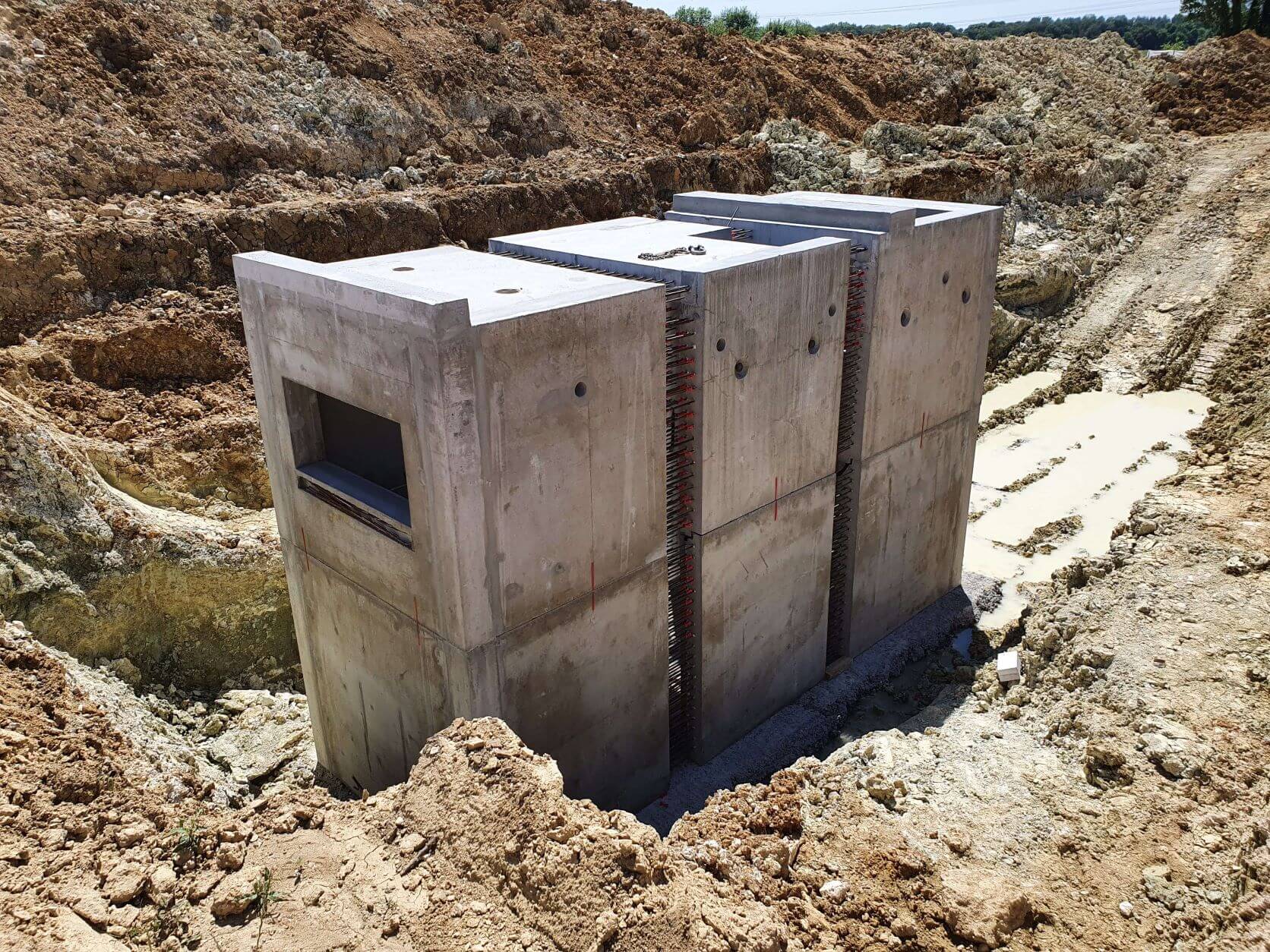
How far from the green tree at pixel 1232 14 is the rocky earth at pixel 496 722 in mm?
10641

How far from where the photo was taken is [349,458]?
983cm

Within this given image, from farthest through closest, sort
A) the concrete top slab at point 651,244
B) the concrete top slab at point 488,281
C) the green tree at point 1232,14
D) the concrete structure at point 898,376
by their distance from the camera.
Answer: the green tree at point 1232,14
the concrete structure at point 898,376
the concrete top slab at point 651,244
the concrete top slab at point 488,281

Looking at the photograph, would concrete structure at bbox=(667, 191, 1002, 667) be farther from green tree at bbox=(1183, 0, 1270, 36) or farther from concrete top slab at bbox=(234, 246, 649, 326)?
green tree at bbox=(1183, 0, 1270, 36)

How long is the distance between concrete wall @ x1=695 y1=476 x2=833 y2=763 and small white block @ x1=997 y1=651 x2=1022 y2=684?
81.1 inches

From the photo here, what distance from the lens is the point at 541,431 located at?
7859mm

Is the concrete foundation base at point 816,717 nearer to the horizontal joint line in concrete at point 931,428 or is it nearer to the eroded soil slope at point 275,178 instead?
the horizontal joint line in concrete at point 931,428

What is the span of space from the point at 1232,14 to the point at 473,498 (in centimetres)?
4454

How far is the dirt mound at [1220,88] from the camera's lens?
1227 inches

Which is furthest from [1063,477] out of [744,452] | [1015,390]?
[744,452]

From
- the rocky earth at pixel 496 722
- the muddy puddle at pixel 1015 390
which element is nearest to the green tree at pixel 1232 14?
the rocky earth at pixel 496 722

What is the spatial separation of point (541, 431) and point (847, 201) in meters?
6.46

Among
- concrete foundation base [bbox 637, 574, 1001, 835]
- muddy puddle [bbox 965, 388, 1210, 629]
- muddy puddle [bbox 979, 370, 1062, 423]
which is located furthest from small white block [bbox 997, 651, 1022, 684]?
muddy puddle [bbox 979, 370, 1062, 423]

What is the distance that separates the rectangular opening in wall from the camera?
8.39 metres

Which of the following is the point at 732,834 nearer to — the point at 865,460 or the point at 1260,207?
the point at 865,460
